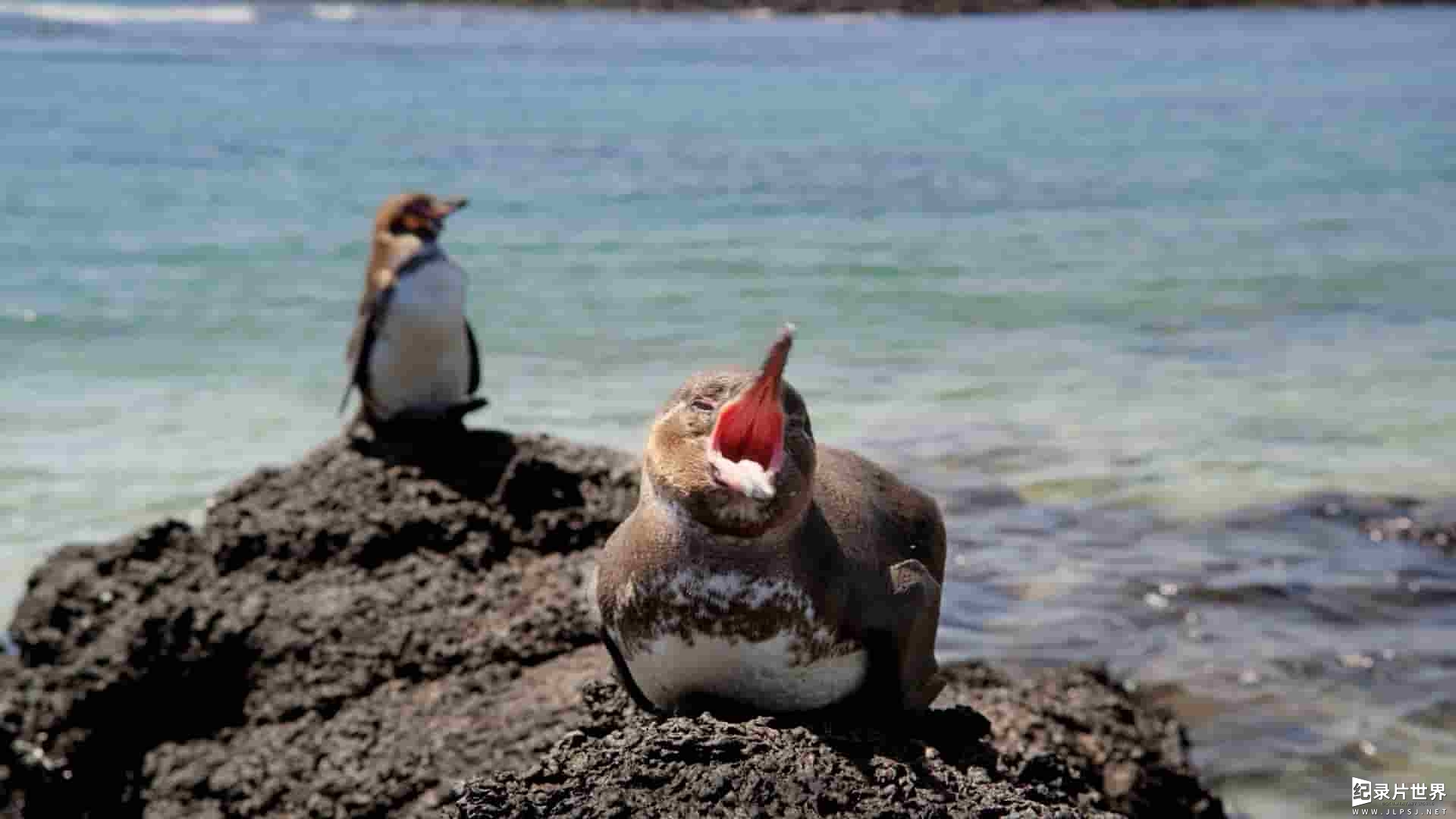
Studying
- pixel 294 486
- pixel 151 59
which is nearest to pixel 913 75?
pixel 151 59

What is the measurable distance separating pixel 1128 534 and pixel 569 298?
7548mm

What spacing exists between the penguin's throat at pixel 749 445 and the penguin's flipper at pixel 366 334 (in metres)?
4.49

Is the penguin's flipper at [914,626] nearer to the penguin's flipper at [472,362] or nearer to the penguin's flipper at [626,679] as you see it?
the penguin's flipper at [626,679]

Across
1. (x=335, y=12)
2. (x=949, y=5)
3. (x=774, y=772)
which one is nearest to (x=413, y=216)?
(x=774, y=772)

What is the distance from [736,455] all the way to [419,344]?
174 inches

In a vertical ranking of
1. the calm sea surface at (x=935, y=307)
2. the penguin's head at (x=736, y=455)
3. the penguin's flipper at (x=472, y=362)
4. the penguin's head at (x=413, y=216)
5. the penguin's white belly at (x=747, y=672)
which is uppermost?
the penguin's head at (x=736, y=455)

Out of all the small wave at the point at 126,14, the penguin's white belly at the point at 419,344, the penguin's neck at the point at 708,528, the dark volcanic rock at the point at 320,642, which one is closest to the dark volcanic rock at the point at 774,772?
the penguin's neck at the point at 708,528

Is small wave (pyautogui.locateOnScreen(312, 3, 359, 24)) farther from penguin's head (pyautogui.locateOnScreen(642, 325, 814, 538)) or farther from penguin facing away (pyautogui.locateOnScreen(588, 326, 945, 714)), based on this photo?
penguin's head (pyautogui.locateOnScreen(642, 325, 814, 538))

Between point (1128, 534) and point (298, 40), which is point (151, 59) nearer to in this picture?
point (298, 40)

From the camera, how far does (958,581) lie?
30.9 ft

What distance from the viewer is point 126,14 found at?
54094 mm

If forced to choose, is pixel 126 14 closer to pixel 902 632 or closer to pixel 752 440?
pixel 902 632

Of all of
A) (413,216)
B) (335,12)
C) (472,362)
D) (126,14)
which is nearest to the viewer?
(413,216)

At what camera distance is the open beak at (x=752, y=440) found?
3.61 meters
